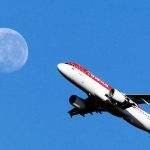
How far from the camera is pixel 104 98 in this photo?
99562mm

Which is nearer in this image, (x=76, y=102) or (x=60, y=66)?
(x=60, y=66)

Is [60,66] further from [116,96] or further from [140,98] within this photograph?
[140,98]

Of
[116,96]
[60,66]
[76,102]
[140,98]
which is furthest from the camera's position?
[76,102]

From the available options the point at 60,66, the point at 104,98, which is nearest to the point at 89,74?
the point at 104,98

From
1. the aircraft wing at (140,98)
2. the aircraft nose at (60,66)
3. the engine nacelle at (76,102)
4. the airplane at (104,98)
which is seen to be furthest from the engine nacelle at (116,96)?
the engine nacelle at (76,102)

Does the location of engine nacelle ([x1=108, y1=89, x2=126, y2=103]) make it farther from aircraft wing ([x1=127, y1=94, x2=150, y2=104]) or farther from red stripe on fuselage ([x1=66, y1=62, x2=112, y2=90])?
aircraft wing ([x1=127, y1=94, x2=150, y2=104])

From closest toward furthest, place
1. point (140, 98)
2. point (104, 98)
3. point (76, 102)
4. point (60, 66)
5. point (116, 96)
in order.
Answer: point (104, 98)
point (116, 96)
point (60, 66)
point (140, 98)
point (76, 102)

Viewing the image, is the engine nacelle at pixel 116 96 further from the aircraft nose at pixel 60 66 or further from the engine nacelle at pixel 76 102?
the engine nacelle at pixel 76 102

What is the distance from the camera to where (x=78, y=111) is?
110 m

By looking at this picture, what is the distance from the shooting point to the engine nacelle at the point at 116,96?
99500 mm

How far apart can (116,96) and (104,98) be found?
1547mm

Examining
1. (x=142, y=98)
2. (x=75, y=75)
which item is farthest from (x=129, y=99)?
(x=75, y=75)

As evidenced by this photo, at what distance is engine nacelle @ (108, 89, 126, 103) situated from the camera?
326ft

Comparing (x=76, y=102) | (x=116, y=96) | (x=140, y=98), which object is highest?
(x=140, y=98)
